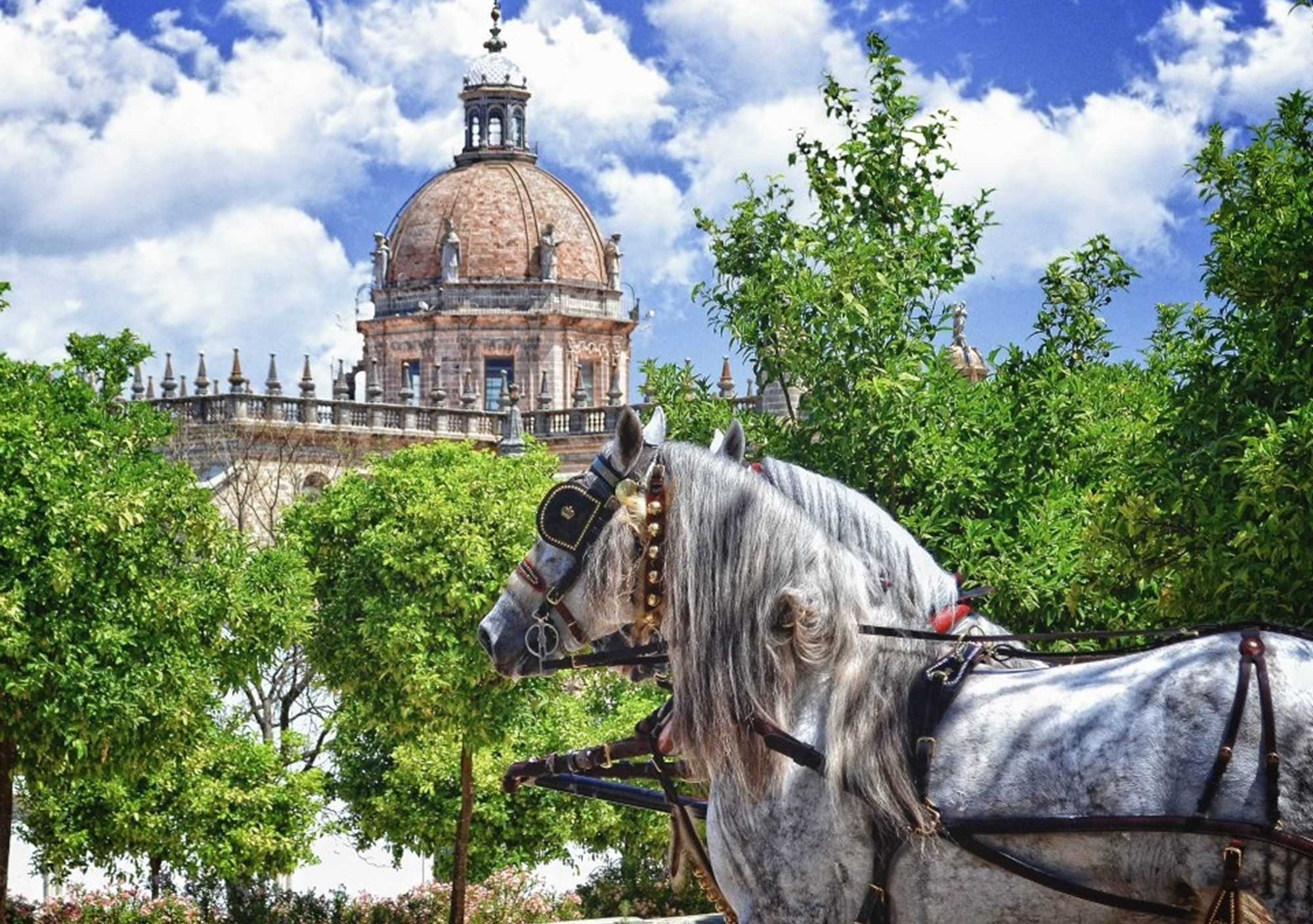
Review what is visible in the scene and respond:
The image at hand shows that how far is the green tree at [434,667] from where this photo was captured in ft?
70.4

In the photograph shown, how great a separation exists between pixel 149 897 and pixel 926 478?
11.8 metres

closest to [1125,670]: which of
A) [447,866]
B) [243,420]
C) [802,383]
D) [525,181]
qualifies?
[802,383]

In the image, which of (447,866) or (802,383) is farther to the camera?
(447,866)

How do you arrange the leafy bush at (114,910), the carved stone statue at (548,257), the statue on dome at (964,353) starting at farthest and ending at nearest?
the carved stone statue at (548,257)
the statue on dome at (964,353)
the leafy bush at (114,910)

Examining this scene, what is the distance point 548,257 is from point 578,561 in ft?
206

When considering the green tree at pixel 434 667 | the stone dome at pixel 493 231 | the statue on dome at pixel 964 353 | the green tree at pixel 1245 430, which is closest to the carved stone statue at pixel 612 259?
the stone dome at pixel 493 231

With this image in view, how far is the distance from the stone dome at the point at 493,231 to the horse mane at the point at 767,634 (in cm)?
6280

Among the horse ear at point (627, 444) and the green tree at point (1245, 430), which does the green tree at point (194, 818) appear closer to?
the green tree at point (1245, 430)

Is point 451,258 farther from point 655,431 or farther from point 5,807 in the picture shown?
point 655,431

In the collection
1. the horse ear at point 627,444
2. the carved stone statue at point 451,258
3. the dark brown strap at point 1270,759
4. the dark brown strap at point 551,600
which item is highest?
the carved stone statue at point 451,258

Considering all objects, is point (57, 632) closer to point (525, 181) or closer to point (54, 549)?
point (54, 549)

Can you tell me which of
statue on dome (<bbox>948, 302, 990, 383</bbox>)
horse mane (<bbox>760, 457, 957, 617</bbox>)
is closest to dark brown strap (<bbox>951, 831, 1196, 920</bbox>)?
horse mane (<bbox>760, 457, 957, 617</bbox>)

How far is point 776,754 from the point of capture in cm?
553

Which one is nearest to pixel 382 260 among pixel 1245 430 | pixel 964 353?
pixel 964 353
